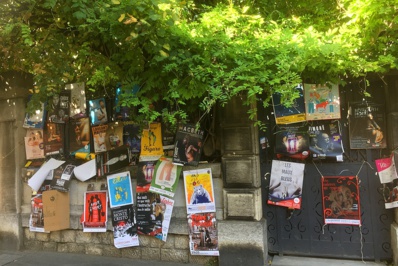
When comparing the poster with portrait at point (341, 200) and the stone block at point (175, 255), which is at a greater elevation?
the poster with portrait at point (341, 200)

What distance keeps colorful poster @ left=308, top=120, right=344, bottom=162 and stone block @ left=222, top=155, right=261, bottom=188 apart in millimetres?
913

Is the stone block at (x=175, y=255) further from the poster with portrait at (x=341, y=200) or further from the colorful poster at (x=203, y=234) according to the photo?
the poster with portrait at (x=341, y=200)

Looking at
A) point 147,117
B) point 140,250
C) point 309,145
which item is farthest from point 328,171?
point 140,250

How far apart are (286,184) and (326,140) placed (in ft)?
2.94

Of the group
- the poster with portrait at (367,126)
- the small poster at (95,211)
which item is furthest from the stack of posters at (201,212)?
the poster with portrait at (367,126)

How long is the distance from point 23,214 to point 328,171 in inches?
216

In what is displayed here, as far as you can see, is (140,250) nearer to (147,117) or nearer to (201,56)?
(147,117)

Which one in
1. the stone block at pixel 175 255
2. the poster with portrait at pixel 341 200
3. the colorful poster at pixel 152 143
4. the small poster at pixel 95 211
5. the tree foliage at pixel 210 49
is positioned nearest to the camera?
the tree foliage at pixel 210 49

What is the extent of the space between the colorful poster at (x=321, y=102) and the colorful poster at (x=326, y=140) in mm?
131

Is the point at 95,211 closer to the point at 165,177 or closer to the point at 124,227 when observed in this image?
the point at 124,227

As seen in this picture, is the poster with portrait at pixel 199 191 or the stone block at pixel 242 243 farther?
the poster with portrait at pixel 199 191

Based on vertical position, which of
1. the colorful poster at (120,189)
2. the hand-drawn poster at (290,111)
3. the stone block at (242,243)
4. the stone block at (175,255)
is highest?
the hand-drawn poster at (290,111)

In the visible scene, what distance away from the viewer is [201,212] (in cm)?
520

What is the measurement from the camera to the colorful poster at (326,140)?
4984 mm
